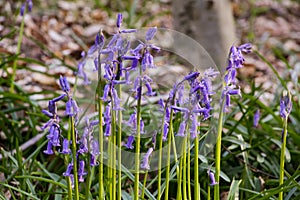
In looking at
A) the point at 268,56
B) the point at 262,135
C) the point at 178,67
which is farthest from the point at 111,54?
the point at 268,56

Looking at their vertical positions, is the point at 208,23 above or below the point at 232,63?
above

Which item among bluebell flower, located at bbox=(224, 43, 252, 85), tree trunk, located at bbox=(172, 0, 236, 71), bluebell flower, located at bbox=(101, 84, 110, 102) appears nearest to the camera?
bluebell flower, located at bbox=(101, 84, 110, 102)

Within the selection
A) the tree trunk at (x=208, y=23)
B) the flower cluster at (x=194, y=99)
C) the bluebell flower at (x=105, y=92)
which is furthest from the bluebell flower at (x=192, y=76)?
the tree trunk at (x=208, y=23)

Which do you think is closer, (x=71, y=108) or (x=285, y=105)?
(x=71, y=108)

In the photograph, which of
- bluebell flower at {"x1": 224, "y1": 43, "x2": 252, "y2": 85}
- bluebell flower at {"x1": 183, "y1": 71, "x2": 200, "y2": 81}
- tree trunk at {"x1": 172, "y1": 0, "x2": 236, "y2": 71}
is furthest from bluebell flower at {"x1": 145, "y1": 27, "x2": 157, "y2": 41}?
tree trunk at {"x1": 172, "y1": 0, "x2": 236, "y2": 71}

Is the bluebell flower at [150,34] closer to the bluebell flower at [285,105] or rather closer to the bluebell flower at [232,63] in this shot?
the bluebell flower at [232,63]

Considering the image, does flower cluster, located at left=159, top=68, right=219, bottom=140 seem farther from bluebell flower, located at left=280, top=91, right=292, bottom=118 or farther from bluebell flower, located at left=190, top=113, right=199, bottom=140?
bluebell flower, located at left=280, top=91, right=292, bottom=118

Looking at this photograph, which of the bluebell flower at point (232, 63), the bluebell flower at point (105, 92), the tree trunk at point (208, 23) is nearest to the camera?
the bluebell flower at point (105, 92)

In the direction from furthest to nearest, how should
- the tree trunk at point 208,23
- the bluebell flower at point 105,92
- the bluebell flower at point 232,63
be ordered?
the tree trunk at point 208,23 < the bluebell flower at point 232,63 < the bluebell flower at point 105,92

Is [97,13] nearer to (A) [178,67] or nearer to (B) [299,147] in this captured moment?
(A) [178,67]

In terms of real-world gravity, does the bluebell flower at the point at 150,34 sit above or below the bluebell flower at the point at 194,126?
above

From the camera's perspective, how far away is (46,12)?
22.0 feet

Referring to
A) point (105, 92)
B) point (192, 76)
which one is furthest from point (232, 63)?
point (105, 92)

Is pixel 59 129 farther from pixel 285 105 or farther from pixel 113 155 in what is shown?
pixel 285 105
